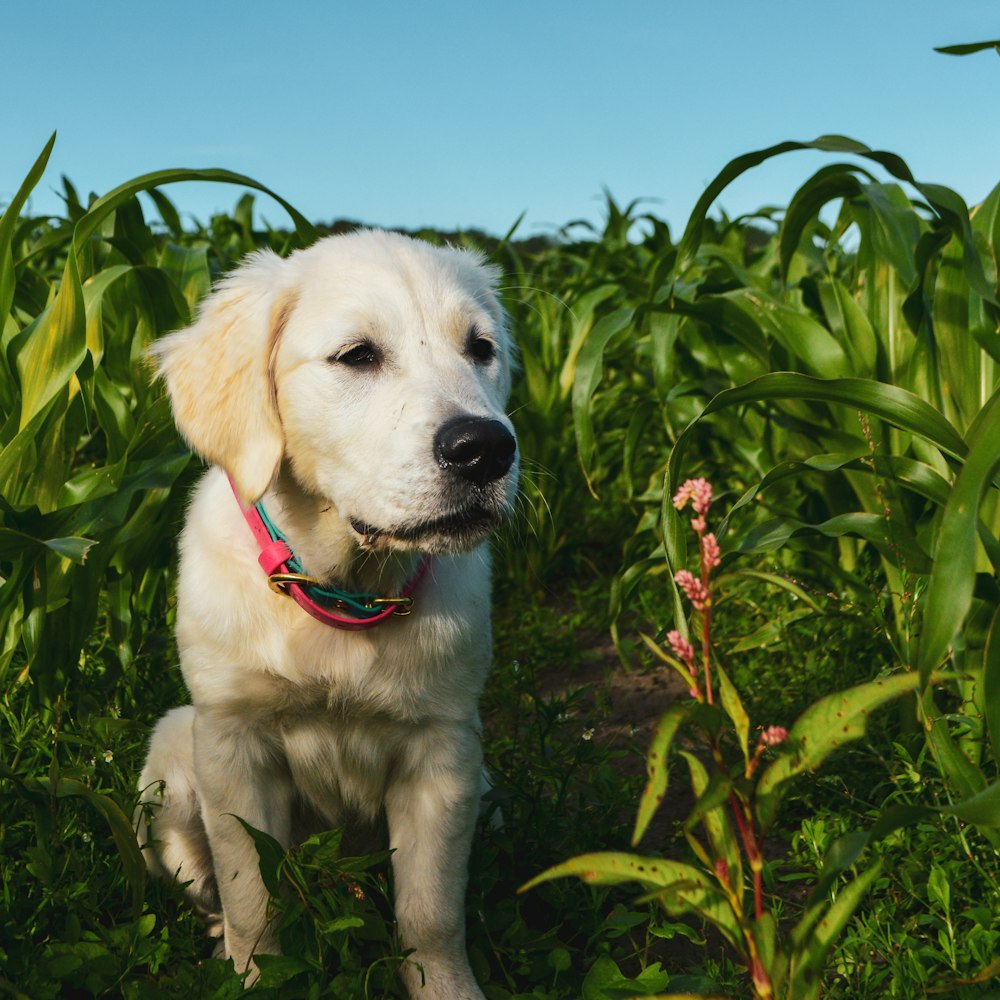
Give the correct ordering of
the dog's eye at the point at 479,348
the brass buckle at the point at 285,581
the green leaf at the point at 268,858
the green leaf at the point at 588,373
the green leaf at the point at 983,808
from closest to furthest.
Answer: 1. the green leaf at the point at 983,808
2. the green leaf at the point at 268,858
3. the brass buckle at the point at 285,581
4. the dog's eye at the point at 479,348
5. the green leaf at the point at 588,373

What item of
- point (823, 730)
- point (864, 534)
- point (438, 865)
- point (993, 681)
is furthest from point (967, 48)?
point (438, 865)

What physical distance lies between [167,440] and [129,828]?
1.02 m

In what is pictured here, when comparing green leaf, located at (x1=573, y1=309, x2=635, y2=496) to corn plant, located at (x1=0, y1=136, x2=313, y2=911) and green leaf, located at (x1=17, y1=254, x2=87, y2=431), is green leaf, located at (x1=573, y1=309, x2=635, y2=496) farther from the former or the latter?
green leaf, located at (x1=17, y1=254, x2=87, y2=431)

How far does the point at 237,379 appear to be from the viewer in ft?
6.16

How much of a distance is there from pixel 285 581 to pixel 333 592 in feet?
0.29

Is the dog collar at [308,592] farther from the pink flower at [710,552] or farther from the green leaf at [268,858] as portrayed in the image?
the pink flower at [710,552]

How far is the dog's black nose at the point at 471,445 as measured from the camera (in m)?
1.66

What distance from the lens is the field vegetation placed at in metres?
1.43

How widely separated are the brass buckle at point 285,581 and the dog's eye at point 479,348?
524mm

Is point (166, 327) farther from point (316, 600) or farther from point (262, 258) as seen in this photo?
point (316, 600)

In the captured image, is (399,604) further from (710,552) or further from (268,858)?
(710,552)

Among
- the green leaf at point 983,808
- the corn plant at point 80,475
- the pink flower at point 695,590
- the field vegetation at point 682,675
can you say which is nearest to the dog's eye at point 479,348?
the field vegetation at point 682,675

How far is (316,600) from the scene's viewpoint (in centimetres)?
190

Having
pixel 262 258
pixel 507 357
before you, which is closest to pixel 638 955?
pixel 507 357
